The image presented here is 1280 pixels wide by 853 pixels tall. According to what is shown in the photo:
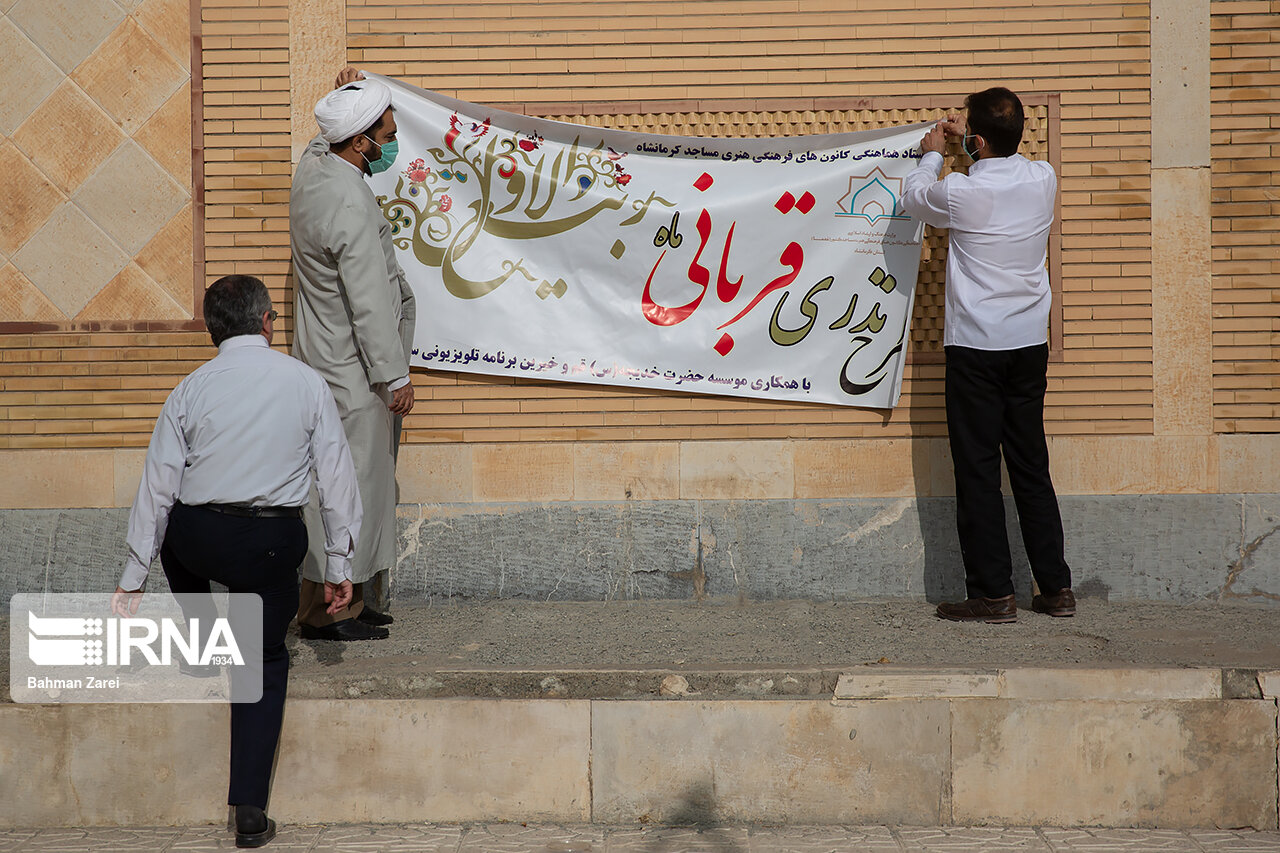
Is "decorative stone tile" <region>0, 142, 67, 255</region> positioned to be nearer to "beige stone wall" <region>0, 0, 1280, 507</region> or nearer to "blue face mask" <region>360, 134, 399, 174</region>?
"beige stone wall" <region>0, 0, 1280, 507</region>

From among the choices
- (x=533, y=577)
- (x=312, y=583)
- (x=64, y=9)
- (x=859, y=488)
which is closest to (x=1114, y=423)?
(x=859, y=488)

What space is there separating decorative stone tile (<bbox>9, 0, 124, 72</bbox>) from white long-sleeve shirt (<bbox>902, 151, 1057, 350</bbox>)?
12.7ft

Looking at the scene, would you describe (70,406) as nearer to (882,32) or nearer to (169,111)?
(169,111)

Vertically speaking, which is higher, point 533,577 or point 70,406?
point 70,406

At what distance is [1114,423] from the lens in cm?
515

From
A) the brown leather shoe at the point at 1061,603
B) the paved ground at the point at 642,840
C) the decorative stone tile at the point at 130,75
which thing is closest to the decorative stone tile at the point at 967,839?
the paved ground at the point at 642,840

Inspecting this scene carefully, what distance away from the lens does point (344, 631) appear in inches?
175

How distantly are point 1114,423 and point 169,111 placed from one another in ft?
15.3

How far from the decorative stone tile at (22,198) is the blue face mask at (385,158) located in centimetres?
152

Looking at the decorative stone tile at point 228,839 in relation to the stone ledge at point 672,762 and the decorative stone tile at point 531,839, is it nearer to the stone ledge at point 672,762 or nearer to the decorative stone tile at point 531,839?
the stone ledge at point 672,762

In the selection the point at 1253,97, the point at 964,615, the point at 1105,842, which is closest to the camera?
the point at 1105,842

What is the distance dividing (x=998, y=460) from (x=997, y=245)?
35.4 inches

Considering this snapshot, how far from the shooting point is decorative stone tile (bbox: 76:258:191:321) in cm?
519

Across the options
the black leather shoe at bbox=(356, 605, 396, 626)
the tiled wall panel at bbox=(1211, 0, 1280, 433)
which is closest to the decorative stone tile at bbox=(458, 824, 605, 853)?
the black leather shoe at bbox=(356, 605, 396, 626)
